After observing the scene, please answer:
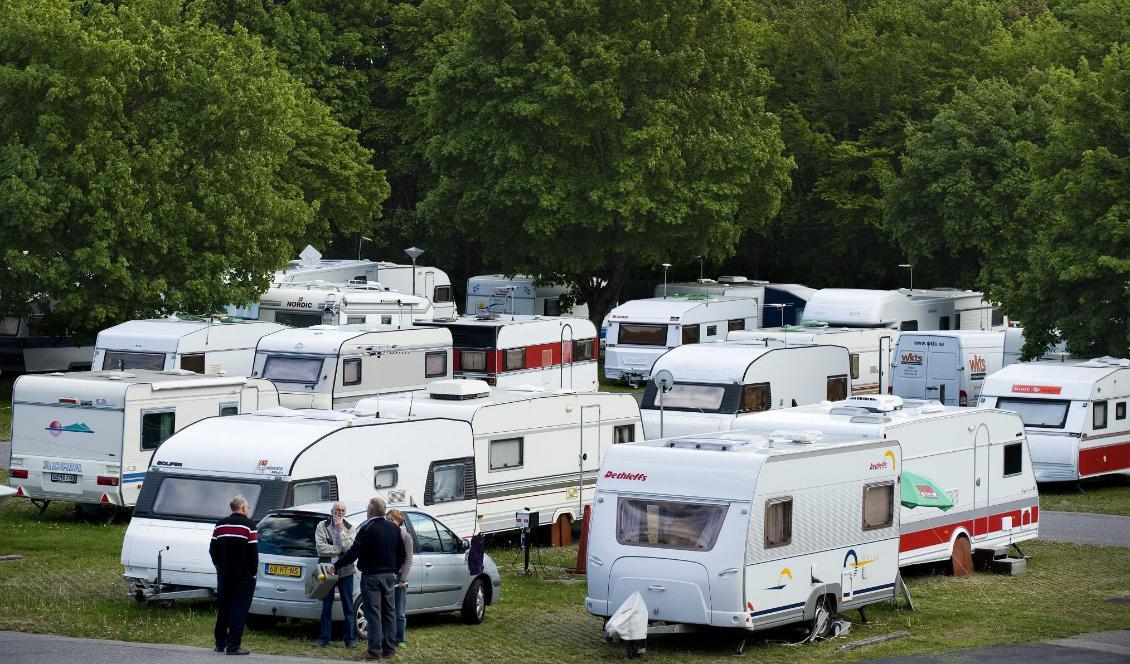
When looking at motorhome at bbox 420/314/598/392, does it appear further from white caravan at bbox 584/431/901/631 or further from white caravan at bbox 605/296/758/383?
white caravan at bbox 584/431/901/631

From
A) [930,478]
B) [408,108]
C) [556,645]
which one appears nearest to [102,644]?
[556,645]

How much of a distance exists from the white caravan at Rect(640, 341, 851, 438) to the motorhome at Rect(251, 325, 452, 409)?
5.59 metres

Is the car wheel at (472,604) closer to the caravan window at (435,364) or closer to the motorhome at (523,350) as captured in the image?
the caravan window at (435,364)

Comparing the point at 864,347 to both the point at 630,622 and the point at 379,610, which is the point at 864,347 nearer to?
the point at 630,622

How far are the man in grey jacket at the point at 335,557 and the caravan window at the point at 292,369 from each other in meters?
14.8

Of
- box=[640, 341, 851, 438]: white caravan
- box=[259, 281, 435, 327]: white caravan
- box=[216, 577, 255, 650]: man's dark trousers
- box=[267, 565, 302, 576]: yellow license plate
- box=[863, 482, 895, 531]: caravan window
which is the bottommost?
box=[216, 577, 255, 650]: man's dark trousers

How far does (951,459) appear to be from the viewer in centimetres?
2138

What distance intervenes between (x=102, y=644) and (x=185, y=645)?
0.77 meters

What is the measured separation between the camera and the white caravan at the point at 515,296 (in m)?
53.7

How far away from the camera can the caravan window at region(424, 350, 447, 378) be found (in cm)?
3391

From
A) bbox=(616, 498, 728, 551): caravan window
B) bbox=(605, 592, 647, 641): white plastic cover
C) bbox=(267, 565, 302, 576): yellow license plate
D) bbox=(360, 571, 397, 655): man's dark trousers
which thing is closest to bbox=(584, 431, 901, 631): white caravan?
bbox=(616, 498, 728, 551): caravan window

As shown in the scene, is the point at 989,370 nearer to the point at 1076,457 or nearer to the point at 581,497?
the point at 1076,457

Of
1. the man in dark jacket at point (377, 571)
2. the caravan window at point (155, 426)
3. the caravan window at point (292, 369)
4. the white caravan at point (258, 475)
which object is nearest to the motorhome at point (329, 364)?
the caravan window at point (292, 369)

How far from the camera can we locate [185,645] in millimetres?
16062
